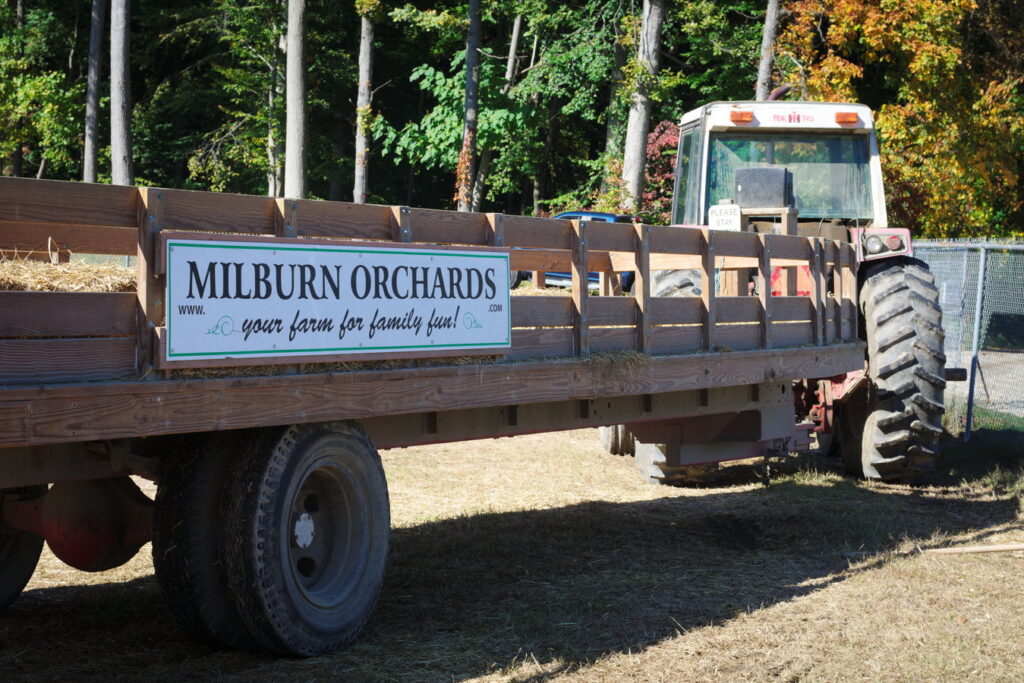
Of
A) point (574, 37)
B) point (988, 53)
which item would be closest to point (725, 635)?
point (988, 53)

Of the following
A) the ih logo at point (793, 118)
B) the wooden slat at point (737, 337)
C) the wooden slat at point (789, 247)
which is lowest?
the wooden slat at point (737, 337)

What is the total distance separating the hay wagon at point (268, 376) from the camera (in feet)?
12.2

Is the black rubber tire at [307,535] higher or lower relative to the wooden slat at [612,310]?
lower

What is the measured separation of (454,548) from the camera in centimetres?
658

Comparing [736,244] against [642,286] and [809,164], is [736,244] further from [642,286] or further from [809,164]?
[809,164]

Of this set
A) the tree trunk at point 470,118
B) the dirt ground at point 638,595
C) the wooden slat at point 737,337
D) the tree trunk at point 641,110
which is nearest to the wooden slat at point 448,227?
the dirt ground at point 638,595

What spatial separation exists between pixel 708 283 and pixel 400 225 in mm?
2385

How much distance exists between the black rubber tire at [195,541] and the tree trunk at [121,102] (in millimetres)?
16289

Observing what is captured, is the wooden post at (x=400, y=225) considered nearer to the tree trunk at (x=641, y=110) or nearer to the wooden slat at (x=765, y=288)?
the wooden slat at (x=765, y=288)

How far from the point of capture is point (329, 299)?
4418 millimetres

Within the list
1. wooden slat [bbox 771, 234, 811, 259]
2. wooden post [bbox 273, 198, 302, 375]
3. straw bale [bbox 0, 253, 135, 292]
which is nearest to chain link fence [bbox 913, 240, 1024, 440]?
wooden slat [bbox 771, 234, 811, 259]

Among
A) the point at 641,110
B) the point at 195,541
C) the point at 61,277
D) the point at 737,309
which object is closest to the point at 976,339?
the point at 737,309

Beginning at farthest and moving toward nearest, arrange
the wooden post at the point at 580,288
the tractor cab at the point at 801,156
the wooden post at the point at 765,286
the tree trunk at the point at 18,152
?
the tree trunk at the point at 18,152 < the tractor cab at the point at 801,156 < the wooden post at the point at 765,286 < the wooden post at the point at 580,288

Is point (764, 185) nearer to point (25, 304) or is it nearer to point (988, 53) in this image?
point (25, 304)
